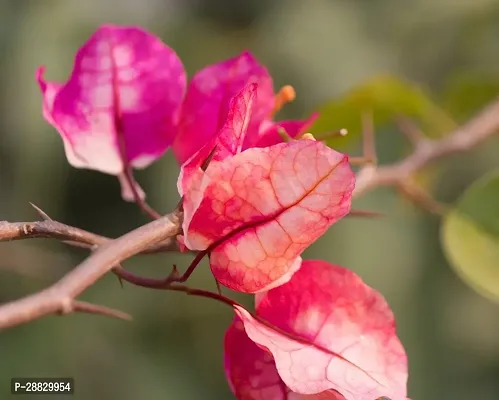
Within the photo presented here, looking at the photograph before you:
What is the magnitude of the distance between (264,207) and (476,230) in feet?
0.73

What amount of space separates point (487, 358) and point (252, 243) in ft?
3.10

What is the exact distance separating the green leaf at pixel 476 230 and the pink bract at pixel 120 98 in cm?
19

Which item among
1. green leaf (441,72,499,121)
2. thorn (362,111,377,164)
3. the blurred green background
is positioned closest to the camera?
thorn (362,111,377,164)

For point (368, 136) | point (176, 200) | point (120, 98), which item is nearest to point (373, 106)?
point (368, 136)

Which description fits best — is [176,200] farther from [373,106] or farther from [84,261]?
[84,261]

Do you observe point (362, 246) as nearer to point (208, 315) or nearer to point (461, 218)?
point (208, 315)

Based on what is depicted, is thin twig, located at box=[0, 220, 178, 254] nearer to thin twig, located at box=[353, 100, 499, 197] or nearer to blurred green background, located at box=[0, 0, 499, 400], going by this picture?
thin twig, located at box=[353, 100, 499, 197]

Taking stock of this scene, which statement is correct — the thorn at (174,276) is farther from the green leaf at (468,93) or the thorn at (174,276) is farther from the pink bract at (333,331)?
the green leaf at (468,93)

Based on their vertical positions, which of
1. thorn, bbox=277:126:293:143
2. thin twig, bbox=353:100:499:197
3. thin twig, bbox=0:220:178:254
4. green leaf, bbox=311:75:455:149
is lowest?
thin twig, bbox=0:220:178:254

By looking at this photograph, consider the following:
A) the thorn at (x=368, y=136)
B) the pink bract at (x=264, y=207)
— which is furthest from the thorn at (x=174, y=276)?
the thorn at (x=368, y=136)

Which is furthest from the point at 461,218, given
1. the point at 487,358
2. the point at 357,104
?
the point at 487,358

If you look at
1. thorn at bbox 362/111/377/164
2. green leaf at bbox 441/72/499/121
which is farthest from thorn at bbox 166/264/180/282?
green leaf at bbox 441/72/499/121

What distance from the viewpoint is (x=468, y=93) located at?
599 mm

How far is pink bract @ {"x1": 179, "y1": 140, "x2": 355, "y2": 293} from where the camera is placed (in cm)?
20
